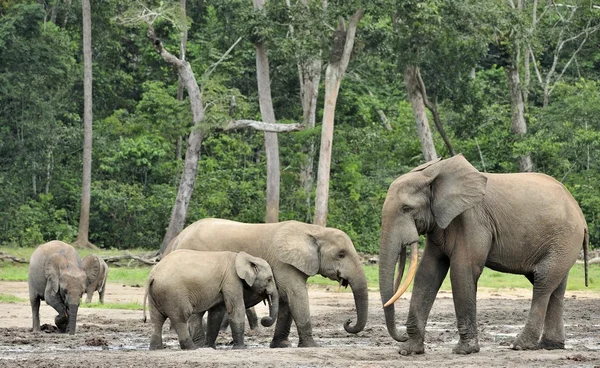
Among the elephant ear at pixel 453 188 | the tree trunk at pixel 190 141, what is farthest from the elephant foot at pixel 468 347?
the tree trunk at pixel 190 141

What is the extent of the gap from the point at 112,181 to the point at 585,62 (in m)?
18.3

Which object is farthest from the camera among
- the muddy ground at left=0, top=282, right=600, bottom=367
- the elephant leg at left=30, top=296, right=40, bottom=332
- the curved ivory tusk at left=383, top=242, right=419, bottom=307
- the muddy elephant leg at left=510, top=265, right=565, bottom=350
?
the elephant leg at left=30, top=296, right=40, bottom=332

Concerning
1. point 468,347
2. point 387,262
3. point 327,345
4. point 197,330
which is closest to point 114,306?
point 197,330

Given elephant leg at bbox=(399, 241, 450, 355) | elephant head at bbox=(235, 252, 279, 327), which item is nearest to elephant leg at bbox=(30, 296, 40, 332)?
elephant head at bbox=(235, 252, 279, 327)

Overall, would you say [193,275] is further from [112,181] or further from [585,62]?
[585,62]

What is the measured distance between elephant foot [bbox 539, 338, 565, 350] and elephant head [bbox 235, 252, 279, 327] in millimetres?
3148

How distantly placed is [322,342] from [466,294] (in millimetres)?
3296

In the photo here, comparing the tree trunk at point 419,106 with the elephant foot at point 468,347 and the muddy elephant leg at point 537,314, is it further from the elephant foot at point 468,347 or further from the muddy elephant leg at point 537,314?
the elephant foot at point 468,347

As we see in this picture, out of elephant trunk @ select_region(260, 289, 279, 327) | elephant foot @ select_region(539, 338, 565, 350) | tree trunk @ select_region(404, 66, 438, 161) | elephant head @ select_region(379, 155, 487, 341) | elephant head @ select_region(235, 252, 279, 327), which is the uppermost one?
tree trunk @ select_region(404, 66, 438, 161)

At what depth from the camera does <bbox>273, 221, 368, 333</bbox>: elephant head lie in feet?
47.8

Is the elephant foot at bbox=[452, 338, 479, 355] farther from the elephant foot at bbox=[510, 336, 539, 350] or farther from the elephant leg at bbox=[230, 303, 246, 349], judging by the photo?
the elephant leg at bbox=[230, 303, 246, 349]

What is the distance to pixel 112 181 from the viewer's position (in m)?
40.8

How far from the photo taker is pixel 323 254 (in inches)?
579

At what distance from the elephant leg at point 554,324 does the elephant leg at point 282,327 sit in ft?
10.6
